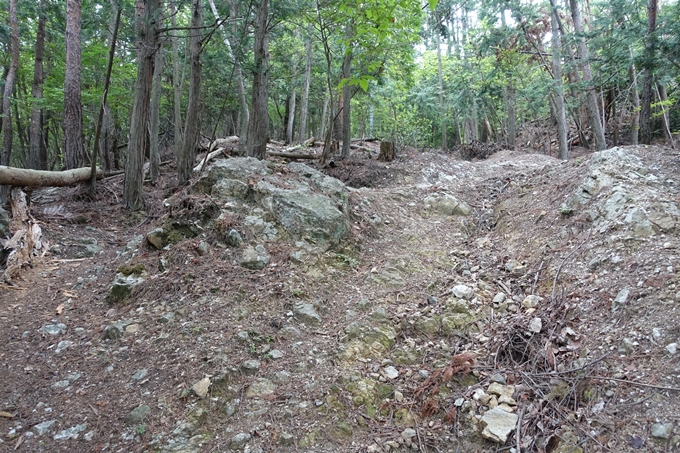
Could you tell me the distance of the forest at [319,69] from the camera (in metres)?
7.02

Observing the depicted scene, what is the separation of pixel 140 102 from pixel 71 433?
238 inches

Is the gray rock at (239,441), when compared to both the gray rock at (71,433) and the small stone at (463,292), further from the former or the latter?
the small stone at (463,292)

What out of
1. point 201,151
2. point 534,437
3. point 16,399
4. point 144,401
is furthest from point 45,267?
point 201,151

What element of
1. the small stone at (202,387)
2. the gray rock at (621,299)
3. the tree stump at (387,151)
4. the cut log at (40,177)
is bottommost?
the small stone at (202,387)

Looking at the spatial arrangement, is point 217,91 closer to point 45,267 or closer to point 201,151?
point 201,151

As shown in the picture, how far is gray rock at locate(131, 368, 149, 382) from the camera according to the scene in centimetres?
312

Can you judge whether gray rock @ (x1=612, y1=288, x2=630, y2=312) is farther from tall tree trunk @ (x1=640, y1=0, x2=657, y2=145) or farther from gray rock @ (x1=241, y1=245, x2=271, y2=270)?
tall tree trunk @ (x1=640, y1=0, x2=657, y2=145)

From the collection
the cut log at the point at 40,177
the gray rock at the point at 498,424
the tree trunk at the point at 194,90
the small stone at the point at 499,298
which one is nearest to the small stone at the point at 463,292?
the small stone at the point at 499,298

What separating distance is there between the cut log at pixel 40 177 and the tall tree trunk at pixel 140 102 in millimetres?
1075

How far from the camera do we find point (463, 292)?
4.09 m

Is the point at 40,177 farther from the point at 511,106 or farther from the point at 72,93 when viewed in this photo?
the point at 511,106

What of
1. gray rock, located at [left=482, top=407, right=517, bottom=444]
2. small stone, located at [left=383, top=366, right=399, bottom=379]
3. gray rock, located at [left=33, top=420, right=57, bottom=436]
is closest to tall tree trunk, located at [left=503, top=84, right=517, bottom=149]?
small stone, located at [left=383, top=366, right=399, bottom=379]

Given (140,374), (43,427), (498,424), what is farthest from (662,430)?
(43,427)

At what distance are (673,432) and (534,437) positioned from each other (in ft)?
2.37
